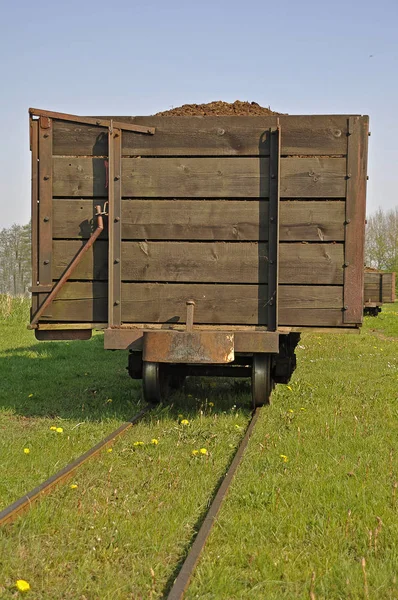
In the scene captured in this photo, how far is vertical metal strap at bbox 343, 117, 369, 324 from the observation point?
646 cm

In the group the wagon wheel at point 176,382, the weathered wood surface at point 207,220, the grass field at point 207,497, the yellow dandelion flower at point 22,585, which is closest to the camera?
the yellow dandelion flower at point 22,585

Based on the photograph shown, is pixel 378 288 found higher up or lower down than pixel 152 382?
higher up

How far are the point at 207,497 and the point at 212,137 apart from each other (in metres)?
3.78

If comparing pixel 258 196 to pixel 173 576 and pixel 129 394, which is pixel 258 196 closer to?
pixel 129 394

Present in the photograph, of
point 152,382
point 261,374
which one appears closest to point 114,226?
point 152,382

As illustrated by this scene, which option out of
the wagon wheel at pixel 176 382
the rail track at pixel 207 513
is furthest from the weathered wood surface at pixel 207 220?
the wagon wheel at pixel 176 382

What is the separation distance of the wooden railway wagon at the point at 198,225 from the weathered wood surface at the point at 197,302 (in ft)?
0.03

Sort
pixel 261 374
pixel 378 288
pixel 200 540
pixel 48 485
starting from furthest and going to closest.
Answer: pixel 261 374 < pixel 378 288 < pixel 48 485 < pixel 200 540

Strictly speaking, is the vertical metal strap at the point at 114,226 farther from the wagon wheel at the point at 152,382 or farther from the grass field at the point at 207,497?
the grass field at the point at 207,497

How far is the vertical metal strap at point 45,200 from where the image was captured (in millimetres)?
6680

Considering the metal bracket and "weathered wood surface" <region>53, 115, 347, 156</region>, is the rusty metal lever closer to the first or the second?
"weathered wood surface" <region>53, 115, 347, 156</region>

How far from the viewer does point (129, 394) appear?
8.33 metres

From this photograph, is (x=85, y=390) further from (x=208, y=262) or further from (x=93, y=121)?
(x=93, y=121)

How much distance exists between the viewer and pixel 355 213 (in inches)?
255
